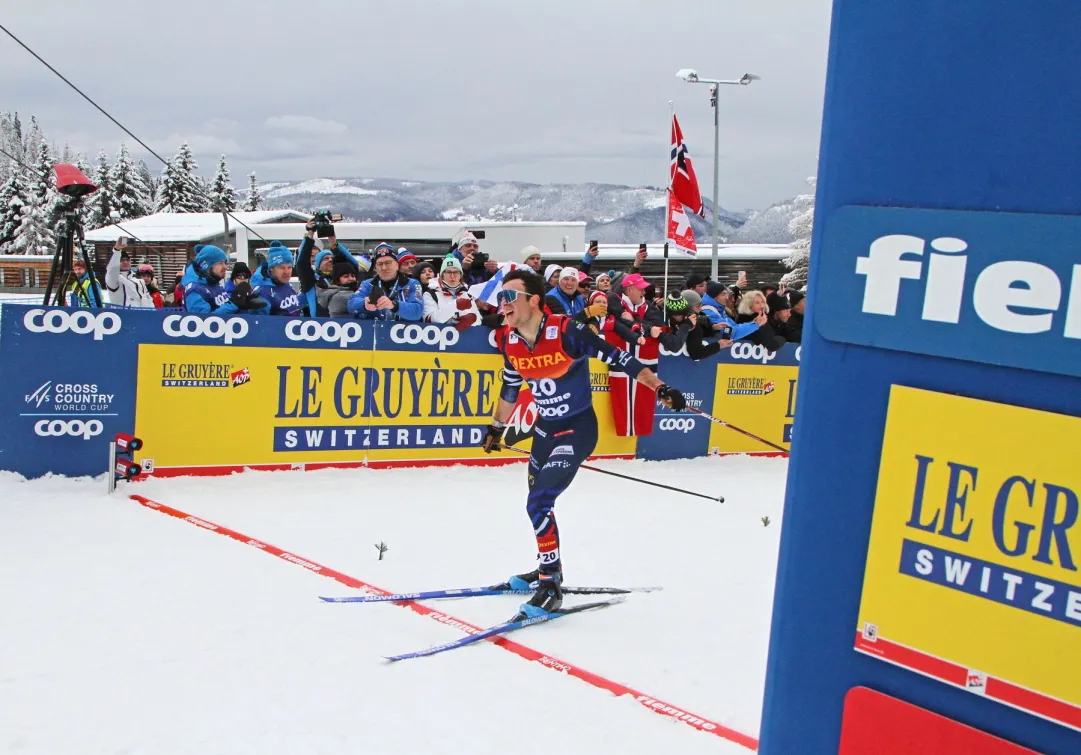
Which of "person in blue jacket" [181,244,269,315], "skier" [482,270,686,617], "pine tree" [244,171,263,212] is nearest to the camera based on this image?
"skier" [482,270,686,617]

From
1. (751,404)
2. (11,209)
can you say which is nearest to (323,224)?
(751,404)

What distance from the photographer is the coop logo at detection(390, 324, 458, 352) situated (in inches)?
365

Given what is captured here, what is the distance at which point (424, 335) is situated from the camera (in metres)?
9.43

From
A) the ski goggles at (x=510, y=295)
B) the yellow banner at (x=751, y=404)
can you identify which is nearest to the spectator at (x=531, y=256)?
the yellow banner at (x=751, y=404)

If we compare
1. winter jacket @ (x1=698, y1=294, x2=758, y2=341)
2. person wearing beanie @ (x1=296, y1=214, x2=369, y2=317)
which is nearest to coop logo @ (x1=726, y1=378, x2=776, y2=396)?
winter jacket @ (x1=698, y1=294, x2=758, y2=341)

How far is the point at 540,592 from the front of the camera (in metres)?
5.44

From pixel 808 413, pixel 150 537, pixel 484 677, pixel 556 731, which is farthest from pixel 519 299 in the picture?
pixel 808 413

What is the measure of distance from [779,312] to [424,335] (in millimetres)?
5829

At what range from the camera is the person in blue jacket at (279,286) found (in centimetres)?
909

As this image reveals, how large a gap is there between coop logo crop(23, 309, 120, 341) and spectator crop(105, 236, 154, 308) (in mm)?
2993

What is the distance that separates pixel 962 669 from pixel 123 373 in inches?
317

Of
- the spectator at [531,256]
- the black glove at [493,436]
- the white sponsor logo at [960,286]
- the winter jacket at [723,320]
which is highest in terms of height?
the spectator at [531,256]

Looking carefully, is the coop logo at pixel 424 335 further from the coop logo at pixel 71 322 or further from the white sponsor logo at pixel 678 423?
the white sponsor logo at pixel 678 423

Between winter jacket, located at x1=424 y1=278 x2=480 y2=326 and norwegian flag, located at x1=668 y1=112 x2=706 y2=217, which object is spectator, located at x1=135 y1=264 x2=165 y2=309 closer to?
winter jacket, located at x1=424 y1=278 x2=480 y2=326
